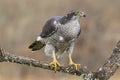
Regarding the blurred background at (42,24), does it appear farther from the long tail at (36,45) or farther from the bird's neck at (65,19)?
the bird's neck at (65,19)

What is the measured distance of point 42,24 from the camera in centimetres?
2091

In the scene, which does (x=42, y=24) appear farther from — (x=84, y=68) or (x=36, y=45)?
(x=84, y=68)

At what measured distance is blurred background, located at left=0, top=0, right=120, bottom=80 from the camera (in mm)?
18719

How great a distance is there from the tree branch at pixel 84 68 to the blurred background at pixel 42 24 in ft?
37.0

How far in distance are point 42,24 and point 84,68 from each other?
14538 millimetres

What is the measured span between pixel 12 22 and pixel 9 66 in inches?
146

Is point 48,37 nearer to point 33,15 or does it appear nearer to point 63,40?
point 63,40

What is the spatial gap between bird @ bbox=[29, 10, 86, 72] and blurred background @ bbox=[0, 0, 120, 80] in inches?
404

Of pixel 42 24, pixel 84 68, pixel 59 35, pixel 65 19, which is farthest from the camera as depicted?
pixel 42 24

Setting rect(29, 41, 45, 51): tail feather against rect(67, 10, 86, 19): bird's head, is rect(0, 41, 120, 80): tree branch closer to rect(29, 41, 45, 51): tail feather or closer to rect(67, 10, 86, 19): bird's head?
rect(67, 10, 86, 19): bird's head

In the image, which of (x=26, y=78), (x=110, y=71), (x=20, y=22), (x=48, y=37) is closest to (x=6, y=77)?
(x=26, y=78)

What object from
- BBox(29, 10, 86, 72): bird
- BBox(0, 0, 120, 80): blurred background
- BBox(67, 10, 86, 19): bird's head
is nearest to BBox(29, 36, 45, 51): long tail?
BBox(29, 10, 86, 72): bird

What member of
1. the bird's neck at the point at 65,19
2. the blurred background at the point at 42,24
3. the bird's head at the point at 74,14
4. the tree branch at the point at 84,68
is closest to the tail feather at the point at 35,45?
the bird's neck at the point at 65,19

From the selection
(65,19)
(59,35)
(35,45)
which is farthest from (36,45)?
(65,19)
